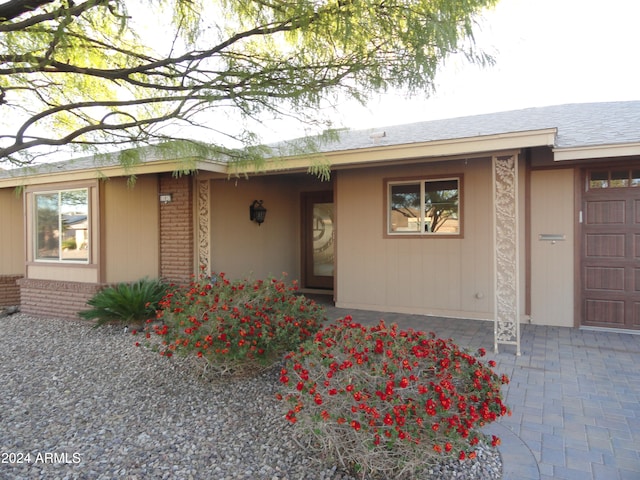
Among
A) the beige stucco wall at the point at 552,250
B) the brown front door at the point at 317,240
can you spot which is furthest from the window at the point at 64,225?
the beige stucco wall at the point at 552,250

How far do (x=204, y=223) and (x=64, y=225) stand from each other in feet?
8.95

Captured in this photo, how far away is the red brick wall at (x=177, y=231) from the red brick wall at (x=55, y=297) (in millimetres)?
1272

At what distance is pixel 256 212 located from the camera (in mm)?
8102

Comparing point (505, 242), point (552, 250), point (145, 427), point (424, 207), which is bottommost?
→ point (145, 427)

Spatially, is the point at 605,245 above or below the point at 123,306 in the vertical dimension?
above

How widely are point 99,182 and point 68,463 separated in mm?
5607

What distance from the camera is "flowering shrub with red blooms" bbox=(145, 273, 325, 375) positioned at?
3.62 meters

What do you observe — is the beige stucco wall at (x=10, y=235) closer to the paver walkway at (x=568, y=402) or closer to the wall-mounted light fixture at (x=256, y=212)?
the wall-mounted light fixture at (x=256, y=212)

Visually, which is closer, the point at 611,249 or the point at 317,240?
the point at 611,249

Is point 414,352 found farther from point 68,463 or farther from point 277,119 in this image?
point 68,463

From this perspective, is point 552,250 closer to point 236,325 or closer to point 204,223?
point 236,325

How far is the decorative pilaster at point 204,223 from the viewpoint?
720cm

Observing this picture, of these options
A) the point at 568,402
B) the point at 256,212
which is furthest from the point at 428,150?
the point at 256,212

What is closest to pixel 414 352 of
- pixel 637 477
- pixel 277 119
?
pixel 637 477
